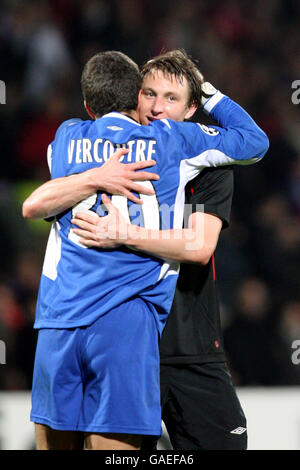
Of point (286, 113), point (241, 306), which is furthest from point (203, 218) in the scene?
point (286, 113)

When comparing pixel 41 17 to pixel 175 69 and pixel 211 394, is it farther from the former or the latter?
pixel 211 394

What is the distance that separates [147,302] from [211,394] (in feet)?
2.14

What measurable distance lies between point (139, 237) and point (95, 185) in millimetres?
248

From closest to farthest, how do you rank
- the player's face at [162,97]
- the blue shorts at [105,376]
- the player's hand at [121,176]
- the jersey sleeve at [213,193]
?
1. the blue shorts at [105,376]
2. the player's hand at [121,176]
3. the jersey sleeve at [213,193]
4. the player's face at [162,97]

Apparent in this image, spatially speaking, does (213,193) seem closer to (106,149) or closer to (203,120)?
(106,149)

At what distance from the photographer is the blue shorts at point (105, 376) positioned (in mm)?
2400

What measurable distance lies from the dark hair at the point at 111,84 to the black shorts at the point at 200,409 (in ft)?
3.66

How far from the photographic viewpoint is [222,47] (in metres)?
7.21

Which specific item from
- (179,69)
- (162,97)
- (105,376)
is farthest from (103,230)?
(179,69)

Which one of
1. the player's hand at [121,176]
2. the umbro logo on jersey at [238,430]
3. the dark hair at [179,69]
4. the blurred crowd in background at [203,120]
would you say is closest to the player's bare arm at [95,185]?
the player's hand at [121,176]

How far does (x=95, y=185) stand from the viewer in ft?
8.29

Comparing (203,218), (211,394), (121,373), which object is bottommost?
(211,394)

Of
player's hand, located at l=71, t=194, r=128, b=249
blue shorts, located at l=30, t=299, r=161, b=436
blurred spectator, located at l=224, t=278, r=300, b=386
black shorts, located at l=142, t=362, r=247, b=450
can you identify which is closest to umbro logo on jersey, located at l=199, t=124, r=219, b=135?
player's hand, located at l=71, t=194, r=128, b=249

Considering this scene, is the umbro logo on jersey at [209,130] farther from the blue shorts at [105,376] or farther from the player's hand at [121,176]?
the blue shorts at [105,376]
